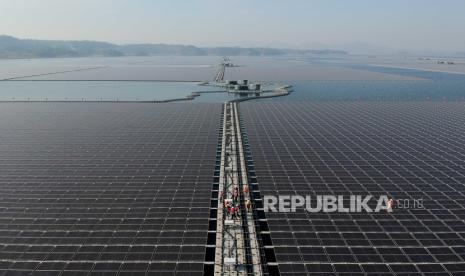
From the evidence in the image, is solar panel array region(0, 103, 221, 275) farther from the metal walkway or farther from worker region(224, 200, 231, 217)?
worker region(224, 200, 231, 217)

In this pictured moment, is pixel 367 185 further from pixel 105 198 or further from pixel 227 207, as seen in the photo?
pixel 105 198

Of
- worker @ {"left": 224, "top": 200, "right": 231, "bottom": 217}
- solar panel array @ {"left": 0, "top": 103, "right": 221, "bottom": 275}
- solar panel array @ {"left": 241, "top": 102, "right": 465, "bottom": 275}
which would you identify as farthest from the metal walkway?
solar panel array @ {"left": 241, "top": 102, "right": 465, "bottom": 275}

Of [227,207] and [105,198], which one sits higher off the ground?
[105,198]

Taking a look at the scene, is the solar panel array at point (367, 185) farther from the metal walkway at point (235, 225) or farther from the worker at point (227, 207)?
the worker at point (227, 207)

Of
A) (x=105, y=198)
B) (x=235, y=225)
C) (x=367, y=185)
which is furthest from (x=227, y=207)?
(x=367, y=185)

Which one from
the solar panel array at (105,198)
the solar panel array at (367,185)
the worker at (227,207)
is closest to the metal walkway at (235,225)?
the worker at (227,207)

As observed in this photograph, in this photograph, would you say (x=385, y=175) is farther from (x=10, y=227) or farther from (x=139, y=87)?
(x=139, y=87)

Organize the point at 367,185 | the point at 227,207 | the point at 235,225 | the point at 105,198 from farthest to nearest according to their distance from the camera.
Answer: the point at 367,185 → the point at 105,198 → the point at 227,207 → the point at 235,225
